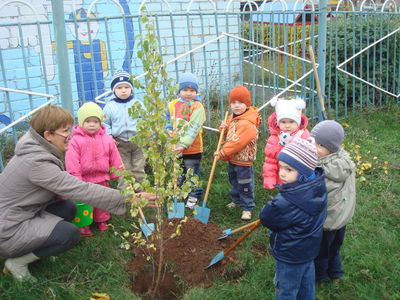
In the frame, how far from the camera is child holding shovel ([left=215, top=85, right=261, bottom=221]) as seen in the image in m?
3.87

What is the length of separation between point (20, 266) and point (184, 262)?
117cm

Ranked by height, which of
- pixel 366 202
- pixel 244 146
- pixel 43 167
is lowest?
pixel 366 202

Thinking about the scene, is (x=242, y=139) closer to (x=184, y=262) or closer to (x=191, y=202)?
(x=191, y=202)

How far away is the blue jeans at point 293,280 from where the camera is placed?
256 centimetres

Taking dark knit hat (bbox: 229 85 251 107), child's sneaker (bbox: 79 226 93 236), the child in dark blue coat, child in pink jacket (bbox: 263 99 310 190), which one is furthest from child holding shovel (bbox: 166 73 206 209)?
the child in dark blue coat

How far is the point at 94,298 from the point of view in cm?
294

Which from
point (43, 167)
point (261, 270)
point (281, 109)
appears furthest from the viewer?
point (281, 109)

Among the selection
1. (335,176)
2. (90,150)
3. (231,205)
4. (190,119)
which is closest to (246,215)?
(231,205)

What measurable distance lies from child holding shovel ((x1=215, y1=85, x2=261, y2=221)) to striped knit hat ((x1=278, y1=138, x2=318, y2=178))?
1386 millimetres

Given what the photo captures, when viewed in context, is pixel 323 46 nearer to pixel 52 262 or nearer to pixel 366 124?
pixel 366 124

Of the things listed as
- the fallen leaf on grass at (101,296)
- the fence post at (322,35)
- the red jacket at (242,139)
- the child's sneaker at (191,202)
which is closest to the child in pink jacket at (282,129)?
the red jacket at (242,139)

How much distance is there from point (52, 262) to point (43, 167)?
32.4 inches

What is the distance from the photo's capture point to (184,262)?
10.8 ft

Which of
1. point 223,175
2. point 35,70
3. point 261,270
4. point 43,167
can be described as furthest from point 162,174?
point 35,70
